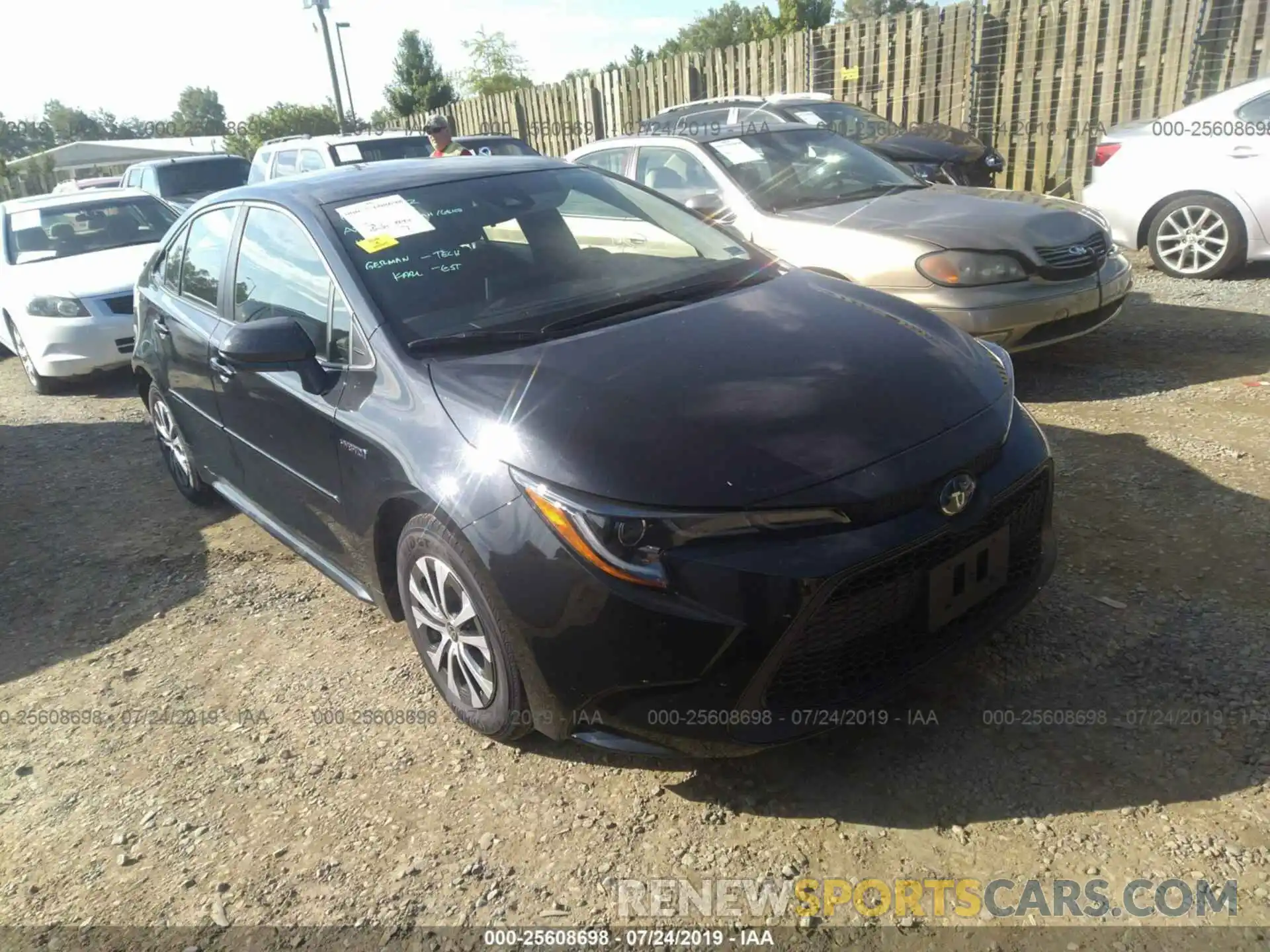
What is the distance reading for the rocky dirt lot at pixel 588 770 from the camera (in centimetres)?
222

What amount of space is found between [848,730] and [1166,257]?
6235 millimetres

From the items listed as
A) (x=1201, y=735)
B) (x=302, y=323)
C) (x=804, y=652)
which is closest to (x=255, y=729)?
(x=302, y=323)

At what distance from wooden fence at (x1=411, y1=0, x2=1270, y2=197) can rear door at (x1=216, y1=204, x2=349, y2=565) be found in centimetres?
943

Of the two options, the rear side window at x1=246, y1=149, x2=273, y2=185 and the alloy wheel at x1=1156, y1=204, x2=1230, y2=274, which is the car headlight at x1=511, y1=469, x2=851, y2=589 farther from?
the rear side window at x1=246, y1=149, x2=273, y2=185

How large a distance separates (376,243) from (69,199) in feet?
25.9

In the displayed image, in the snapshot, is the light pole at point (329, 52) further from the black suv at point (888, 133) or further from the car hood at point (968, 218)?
the car hood at point (968, 218)

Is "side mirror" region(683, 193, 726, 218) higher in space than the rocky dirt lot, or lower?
higher

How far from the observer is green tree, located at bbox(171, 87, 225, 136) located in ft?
245

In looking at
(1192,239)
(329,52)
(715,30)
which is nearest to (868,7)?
(715,30)

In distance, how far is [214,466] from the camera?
418 centimetres

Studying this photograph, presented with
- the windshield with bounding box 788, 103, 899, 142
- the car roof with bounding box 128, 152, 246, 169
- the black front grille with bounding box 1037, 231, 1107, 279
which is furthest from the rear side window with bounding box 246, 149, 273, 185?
the black front grille with bounding box 1037, 231, 1107, 279

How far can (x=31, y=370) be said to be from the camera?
7867 mm

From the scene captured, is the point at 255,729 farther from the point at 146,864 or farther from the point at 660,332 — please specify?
the point at 660,332

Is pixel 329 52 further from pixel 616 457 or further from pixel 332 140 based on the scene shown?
pixel 616 457
